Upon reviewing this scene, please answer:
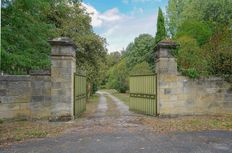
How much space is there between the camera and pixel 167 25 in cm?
4041

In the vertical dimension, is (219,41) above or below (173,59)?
above

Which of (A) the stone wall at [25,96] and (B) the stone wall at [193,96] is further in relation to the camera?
(B) the stone wall at [193,96]

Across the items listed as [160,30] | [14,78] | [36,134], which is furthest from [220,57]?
[160,30]

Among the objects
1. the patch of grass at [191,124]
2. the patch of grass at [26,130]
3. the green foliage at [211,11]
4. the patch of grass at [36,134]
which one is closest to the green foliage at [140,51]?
the green foliage at [211,11]

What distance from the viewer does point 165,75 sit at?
32.6 ft

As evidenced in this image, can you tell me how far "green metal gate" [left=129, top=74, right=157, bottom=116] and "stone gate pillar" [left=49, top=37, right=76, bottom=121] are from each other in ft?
11.0

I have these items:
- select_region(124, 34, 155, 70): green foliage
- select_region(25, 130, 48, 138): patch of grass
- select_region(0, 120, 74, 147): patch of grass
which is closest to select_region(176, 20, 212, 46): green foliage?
select_region(124, 34, 155, 70): green foliage

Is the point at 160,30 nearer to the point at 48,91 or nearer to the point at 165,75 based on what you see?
the point at 165,75

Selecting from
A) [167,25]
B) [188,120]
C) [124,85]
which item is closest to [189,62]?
[188,120]

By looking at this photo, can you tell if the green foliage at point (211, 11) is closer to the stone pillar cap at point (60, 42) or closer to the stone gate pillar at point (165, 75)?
the stone gate pillar at point (165, 75)

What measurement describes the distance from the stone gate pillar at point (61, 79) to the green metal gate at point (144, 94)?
3341mm

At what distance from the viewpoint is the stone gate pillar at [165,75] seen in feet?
32.3

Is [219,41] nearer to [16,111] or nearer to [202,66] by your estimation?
[202,66]

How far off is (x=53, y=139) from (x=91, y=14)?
14.6m
